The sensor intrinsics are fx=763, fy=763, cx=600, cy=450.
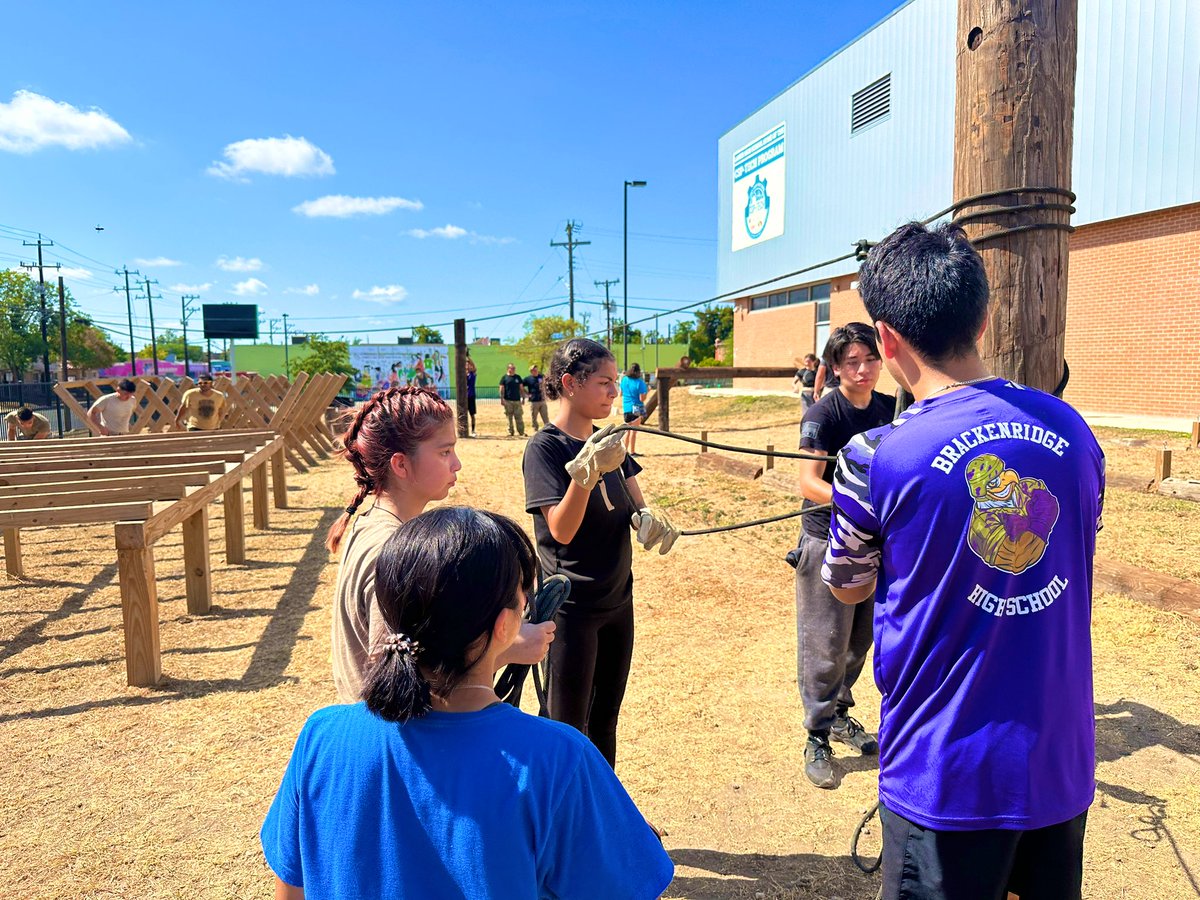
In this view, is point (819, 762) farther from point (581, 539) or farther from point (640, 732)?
point (581, 539)

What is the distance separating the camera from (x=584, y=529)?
2.61m

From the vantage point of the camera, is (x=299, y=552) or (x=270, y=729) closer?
(x=270, y=729)

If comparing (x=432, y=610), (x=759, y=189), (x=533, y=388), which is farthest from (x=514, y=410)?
(x=759, y=189)

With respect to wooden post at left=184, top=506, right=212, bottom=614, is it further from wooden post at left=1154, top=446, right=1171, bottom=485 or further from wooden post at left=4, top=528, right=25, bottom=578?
wooden post at left=1154, top=446, right=1171, bottom=485

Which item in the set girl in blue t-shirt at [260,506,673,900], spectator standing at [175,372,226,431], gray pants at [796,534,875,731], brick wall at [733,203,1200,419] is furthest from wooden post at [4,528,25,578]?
brick wall at [733,203,1200,419]

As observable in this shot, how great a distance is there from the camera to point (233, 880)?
273 cm

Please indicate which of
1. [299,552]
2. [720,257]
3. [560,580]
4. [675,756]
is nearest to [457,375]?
[299,552]

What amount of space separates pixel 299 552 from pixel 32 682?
3.33 meters

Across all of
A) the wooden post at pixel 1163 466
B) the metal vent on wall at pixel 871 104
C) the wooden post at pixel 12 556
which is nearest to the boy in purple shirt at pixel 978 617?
the wooden post at pixel 12 556

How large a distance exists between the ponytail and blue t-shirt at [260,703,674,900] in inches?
34.4

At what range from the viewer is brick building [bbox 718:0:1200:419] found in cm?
1502

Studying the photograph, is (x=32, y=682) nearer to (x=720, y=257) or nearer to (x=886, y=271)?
(x=886, y=271)

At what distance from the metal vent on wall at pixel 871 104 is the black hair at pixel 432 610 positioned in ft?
83.7

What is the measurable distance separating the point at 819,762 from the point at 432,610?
280 cm
